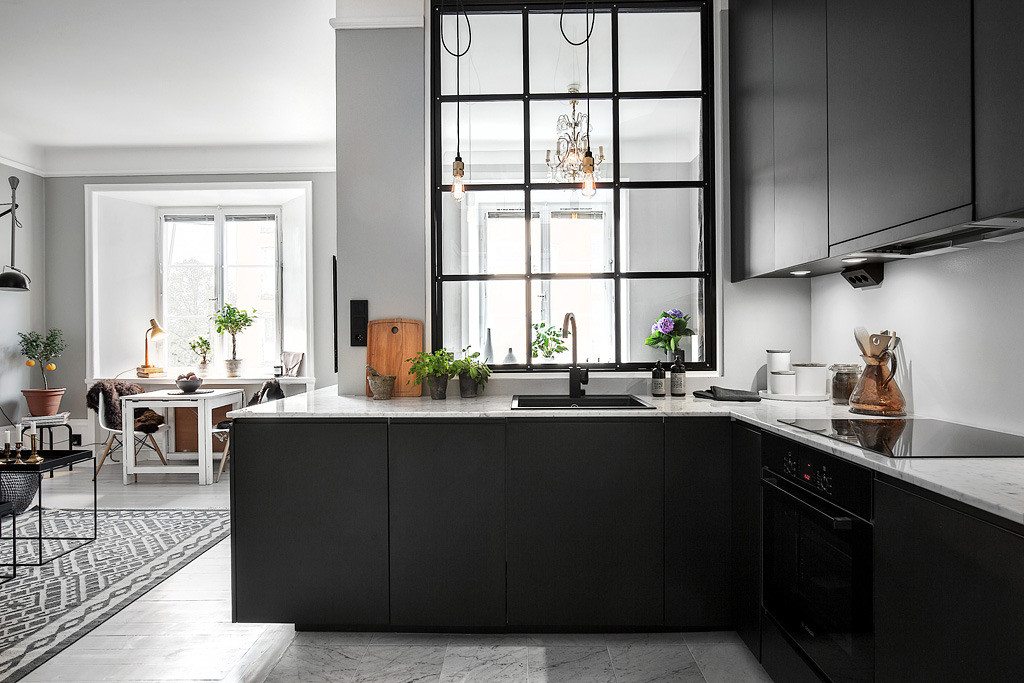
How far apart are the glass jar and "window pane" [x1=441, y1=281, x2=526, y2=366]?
1.39 metres

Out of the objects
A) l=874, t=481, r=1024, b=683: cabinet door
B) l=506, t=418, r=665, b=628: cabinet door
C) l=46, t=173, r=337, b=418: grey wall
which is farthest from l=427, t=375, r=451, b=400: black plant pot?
l=46, t=173, r=337, b=418: grey wall

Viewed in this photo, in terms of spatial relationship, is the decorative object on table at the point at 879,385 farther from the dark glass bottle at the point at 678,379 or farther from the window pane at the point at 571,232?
the window pane at the point at 571,232

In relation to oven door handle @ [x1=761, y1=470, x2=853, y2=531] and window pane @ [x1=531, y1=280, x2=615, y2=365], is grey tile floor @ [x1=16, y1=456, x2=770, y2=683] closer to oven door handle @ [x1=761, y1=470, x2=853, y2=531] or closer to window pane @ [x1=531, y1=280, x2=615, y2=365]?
oven door handle @ [x1=761, y1=470, x2=853, y2=531]

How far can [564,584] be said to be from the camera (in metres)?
2.39

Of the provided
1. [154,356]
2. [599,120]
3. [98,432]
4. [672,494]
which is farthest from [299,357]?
[672,494]

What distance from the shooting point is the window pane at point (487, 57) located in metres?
3.13

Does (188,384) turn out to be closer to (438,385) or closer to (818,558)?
(438,385)

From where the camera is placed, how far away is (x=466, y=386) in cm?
289

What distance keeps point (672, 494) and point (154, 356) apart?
234 inches

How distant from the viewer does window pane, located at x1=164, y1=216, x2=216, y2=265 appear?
6.62 meters

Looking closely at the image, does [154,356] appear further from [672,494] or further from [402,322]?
[672,494]

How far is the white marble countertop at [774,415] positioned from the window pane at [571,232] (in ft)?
2.43

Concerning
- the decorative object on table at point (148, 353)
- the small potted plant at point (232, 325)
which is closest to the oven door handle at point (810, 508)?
the small potted plant at point (232, 325)

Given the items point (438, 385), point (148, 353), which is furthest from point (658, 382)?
point (148, 353)
